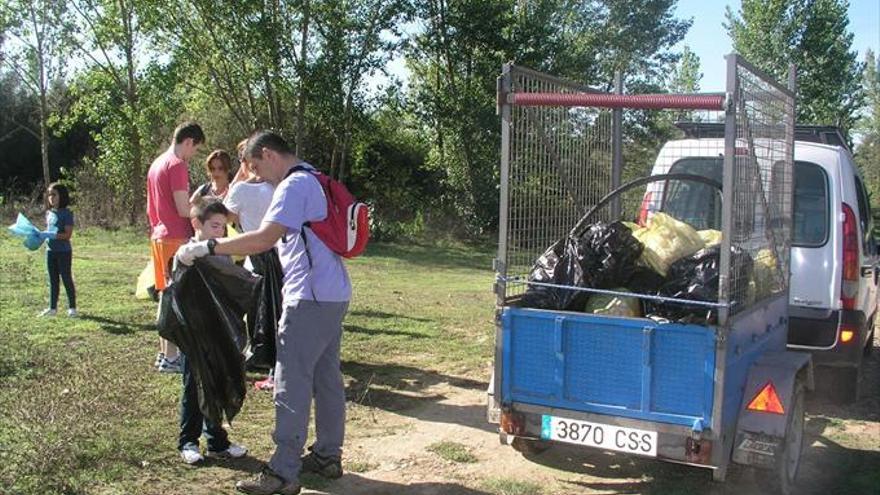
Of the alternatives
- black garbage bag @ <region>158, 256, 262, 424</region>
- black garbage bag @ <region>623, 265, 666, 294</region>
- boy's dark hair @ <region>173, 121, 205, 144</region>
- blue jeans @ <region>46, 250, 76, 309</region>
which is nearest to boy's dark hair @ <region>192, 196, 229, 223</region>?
black garbage bag @ <region>158, 256, 262, 424</region>

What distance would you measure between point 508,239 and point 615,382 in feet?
3.60

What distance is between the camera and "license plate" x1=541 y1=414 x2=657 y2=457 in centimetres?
424

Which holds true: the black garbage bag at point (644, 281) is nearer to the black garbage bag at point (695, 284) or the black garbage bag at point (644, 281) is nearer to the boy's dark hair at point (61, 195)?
the black garbage bag at point (695, 284)

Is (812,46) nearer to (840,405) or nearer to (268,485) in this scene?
(840,405)

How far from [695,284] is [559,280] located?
809mm

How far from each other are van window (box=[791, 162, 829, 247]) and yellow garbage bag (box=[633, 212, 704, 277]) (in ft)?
6.52

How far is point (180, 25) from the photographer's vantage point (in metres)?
19.5

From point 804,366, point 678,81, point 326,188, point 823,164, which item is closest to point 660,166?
point 823,164

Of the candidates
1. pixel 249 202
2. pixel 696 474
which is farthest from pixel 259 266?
pixel 696 474

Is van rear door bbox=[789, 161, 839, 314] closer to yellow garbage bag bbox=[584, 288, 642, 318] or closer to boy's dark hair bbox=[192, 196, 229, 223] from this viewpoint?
yellow garbage bag bbox=[584, 288, 642, 318]

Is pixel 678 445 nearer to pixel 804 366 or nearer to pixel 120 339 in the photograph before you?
pixel 804 366

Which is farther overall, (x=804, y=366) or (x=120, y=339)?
(x=120, y=339)

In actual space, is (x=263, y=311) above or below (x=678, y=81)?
below

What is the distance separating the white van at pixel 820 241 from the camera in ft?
20.5
